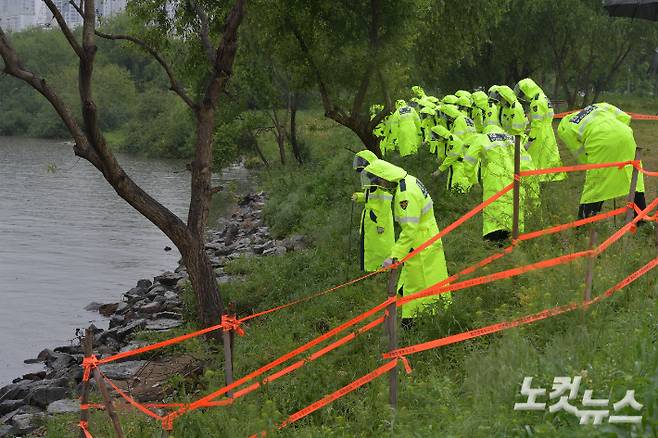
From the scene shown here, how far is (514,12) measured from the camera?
3331 cm

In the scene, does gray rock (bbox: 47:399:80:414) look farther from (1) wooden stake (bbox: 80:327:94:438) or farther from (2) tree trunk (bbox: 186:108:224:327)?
(1) wooden stake (bbox: 80:327:94:438)

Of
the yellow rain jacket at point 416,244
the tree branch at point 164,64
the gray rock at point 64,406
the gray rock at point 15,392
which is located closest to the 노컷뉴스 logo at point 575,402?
the yellow rain jacket at point 416,244

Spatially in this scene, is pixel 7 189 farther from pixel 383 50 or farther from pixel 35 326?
pixel 383 50

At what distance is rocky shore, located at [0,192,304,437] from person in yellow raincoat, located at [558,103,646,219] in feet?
17.7

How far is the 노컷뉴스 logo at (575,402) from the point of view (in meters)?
4.66

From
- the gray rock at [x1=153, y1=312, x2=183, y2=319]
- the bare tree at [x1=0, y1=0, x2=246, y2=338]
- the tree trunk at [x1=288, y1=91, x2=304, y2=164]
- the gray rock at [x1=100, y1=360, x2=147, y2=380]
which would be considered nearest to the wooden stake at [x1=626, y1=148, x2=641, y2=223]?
the bare tree at [x1=0, y1=0, x2=246, y2=338]

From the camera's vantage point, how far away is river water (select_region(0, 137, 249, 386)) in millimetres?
17078

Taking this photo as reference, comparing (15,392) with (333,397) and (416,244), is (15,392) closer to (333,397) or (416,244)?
(416,244)

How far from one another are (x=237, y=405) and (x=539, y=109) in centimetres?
910

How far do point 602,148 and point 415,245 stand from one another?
9.82 ft

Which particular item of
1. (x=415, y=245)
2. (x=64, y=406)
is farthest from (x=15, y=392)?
(x=415, y=245)

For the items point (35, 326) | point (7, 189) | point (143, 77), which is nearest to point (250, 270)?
point (35, 326)

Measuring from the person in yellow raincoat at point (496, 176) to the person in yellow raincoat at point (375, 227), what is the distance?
47.2 inches

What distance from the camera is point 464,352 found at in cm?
776
